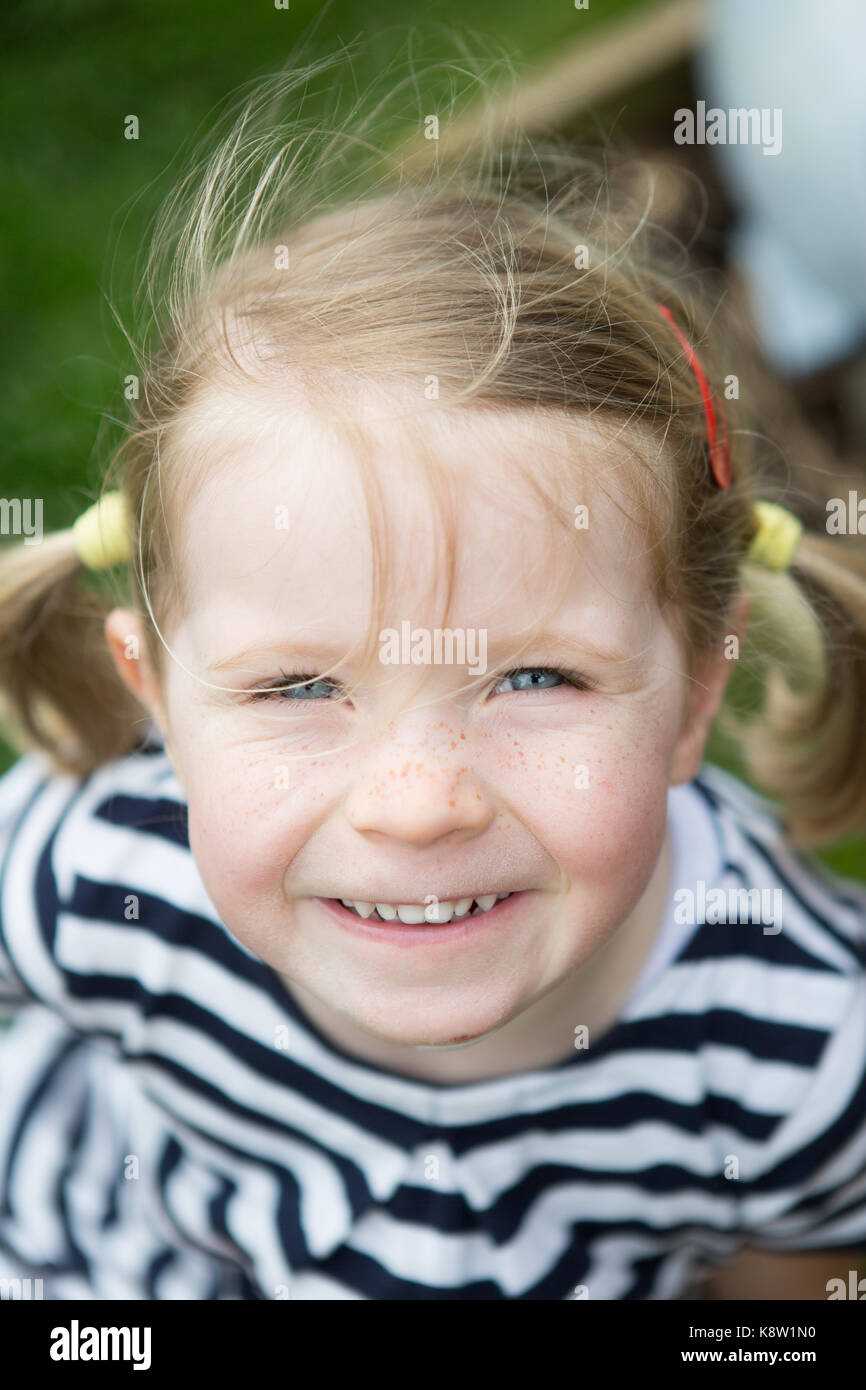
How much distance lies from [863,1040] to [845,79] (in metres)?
1.09

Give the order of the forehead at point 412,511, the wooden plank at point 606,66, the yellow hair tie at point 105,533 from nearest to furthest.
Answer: the forehead at point 412,511
the yellow hair tie at point 105,533
the wooden plank at point 606,66

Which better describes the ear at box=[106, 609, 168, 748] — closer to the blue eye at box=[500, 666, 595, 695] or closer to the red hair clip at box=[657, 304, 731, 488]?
the blue eye at box=[500, 666, 595, 695]

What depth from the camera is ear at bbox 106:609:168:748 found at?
89cm

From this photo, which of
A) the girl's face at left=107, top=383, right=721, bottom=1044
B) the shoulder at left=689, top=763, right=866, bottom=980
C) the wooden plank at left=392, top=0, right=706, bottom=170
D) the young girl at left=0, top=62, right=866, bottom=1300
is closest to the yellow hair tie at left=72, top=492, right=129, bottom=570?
the young girl at left=0, top=62, right=866, bottom=1300

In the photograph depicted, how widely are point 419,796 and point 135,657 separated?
0.92ft

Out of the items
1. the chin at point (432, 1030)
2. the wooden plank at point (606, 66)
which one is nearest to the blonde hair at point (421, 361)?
the chin at point (432, 1030)

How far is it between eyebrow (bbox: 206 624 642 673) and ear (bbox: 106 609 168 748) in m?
0.14

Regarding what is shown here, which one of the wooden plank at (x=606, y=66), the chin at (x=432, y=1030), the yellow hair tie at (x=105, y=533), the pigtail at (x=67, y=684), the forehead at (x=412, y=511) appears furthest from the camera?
the wooden plank at (x=606, y=66)

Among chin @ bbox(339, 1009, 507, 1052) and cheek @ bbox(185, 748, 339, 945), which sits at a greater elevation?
cheek @ bbox(185, 748, 339, 945)

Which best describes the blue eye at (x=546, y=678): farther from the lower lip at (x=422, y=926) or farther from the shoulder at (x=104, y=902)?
the shoulder at (x=104, y=902)

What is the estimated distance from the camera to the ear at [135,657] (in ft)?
2.93

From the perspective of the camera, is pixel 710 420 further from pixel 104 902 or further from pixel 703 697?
pixel 104 902
